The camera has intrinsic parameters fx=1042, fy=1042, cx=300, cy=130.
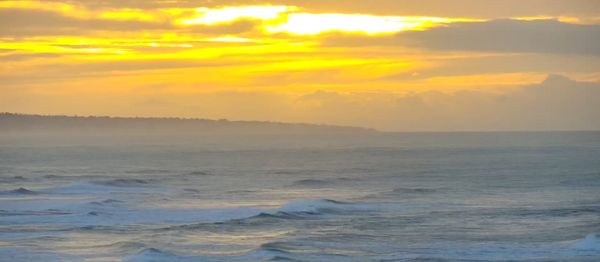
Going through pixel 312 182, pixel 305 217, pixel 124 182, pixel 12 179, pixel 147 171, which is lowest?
pixel 305 217

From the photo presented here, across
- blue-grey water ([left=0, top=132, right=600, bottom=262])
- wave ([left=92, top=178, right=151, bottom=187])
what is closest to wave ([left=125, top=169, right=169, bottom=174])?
blue-grey water ([left=0, top=132, right=600, bottom=262])

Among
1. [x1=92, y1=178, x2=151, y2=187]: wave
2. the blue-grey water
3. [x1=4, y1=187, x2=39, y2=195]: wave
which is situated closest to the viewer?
the blue-grey water

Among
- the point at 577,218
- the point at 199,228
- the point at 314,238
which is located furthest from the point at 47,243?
the point at 577,218

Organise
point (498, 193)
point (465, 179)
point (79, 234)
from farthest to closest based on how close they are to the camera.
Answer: point (465, 179), point (498, 193), point (79, 234)

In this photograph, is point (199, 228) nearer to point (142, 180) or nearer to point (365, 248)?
point (365, 248)

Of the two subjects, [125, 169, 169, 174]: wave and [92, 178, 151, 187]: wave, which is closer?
[92, 178, 151, 187]: wave

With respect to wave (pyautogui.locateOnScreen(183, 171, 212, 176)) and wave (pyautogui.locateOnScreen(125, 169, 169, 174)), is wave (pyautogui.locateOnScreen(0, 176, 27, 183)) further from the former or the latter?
wave (pyautogui.locateOnScreen(183, 171, 212, 176))

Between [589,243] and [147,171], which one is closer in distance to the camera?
[589,243]

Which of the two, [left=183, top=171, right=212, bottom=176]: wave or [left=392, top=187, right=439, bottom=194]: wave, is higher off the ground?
[left=183, top=171, right=212, bottom=176]: wave

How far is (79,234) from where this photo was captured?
36.1 meters

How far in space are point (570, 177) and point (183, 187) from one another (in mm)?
23844

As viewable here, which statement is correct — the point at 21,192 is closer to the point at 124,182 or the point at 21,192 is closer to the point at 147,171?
the point at 124,182

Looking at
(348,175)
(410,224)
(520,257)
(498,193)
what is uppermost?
(348,175)

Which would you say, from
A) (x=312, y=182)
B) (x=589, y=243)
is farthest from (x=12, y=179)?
(x=589, y=243)
